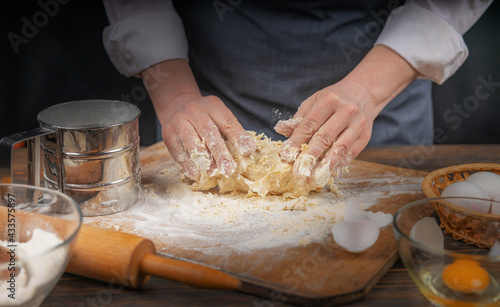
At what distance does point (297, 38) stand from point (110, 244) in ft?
4.24

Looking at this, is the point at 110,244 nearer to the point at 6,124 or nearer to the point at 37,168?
the point at 37,168

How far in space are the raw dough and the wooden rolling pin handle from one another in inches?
21.1

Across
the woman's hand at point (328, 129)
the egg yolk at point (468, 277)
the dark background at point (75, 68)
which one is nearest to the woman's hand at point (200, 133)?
the woman's hand at point (328, 129)

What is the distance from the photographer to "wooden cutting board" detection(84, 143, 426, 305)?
112 cm

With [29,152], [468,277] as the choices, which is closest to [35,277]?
[29,152]

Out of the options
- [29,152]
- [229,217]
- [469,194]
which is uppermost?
[29,152]

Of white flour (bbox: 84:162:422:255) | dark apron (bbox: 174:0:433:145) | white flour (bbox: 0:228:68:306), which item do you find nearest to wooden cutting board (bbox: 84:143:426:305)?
white flour (bbox: 84:162:422:255)

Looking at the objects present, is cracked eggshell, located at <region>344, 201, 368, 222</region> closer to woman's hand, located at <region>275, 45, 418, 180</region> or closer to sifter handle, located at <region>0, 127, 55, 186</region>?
woman's hand, located at <region>275, 45, 418, 180</region>

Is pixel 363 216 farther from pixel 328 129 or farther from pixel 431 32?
pixel 431 32

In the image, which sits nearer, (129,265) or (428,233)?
(129,265)

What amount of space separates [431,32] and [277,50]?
61 centimetres

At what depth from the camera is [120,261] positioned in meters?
1.11

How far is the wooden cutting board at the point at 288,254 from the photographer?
1.12 metres

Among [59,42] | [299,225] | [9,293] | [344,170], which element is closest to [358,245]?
[299,225]
